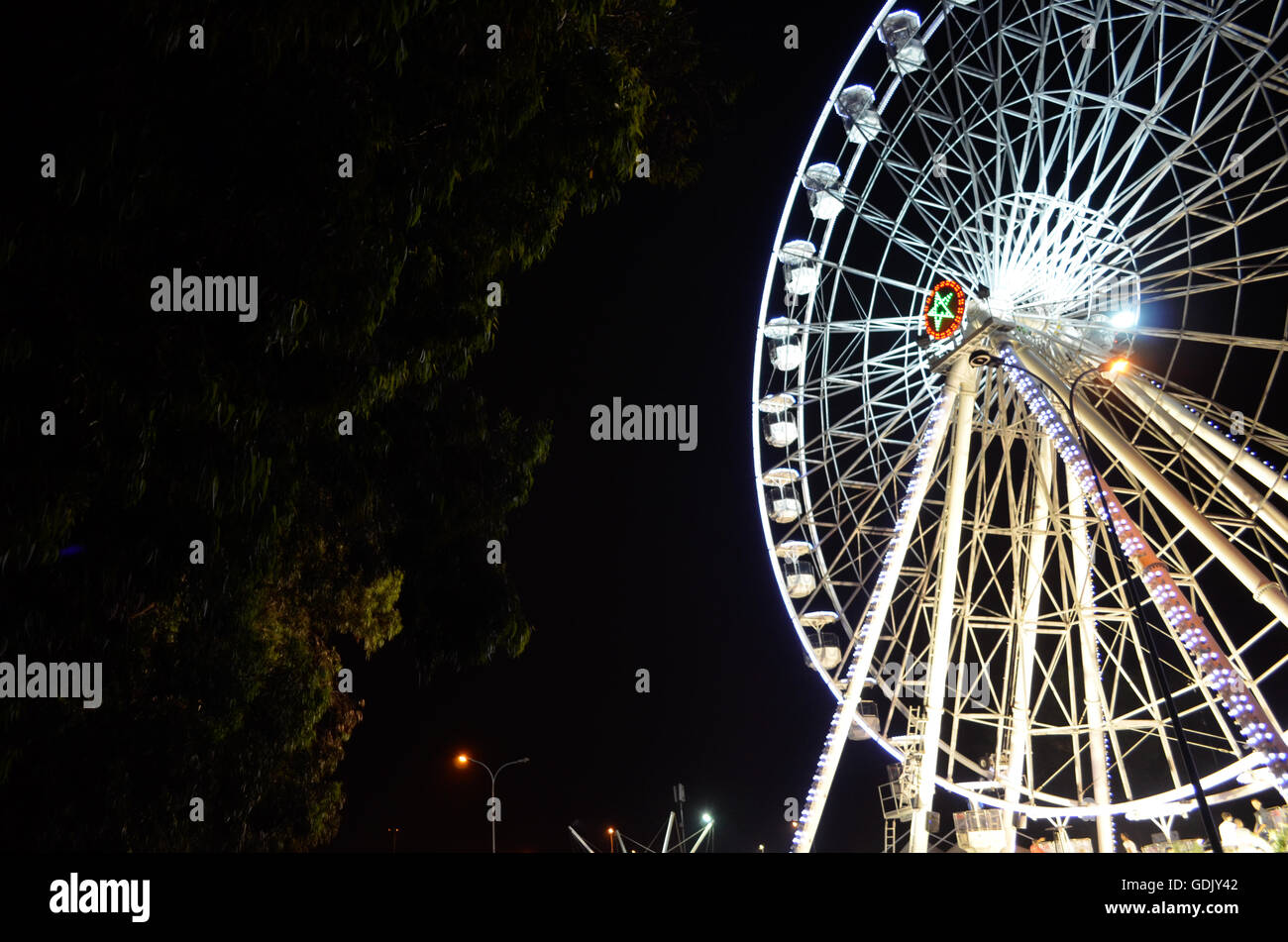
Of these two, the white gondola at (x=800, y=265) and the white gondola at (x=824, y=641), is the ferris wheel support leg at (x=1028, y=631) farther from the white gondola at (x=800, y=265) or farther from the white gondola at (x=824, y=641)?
the white gondola at (x=800, y=265)

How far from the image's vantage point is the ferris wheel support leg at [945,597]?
17828 mm

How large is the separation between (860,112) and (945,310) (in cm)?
493

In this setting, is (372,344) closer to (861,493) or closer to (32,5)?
(32,5)

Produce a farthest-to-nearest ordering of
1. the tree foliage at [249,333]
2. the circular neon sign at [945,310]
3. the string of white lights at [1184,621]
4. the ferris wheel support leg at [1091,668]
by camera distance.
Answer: the ferris wheel support leg at [1091,668] → the circular neon sign at [945,310] → the string of white lights at [1184,621] → the tree foliage at [249,333]

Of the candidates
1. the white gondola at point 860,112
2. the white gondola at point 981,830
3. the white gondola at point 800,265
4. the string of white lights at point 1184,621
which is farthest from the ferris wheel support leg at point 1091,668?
the white gondola at point 860,112

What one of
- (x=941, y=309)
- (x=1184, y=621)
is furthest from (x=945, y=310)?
(x=1184, y=621)

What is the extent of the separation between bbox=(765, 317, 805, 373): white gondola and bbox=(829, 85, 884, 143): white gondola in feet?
13.0

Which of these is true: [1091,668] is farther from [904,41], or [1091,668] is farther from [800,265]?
[904,41]

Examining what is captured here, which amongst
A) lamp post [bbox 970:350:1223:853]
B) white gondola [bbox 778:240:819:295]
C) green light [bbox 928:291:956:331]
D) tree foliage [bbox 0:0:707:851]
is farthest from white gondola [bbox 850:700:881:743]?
tree foliage [bbox 0:0:707:851]

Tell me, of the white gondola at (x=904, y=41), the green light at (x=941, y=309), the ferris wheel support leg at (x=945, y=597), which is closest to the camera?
the ferris wheel support leg at (x=945, y=597)

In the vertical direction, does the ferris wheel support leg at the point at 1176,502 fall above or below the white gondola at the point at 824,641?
above

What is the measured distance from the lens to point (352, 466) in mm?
7738

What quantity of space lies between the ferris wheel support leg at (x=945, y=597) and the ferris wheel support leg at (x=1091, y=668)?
2.26m
